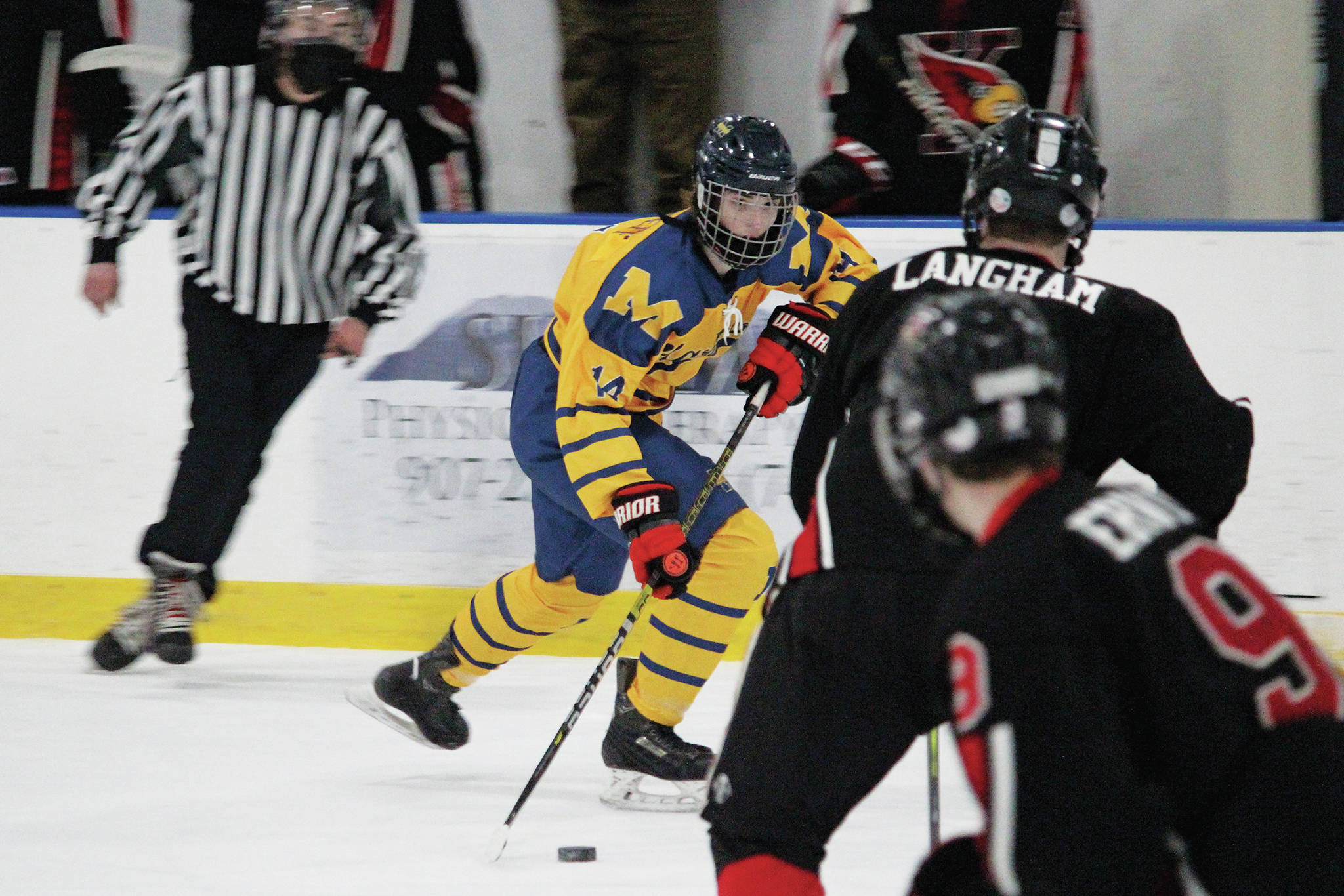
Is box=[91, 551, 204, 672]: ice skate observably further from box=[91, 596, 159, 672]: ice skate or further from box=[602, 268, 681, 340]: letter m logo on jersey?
box=[602, 268, 681, 340]: letter m logo on jersey

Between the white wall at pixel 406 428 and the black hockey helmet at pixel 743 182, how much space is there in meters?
0.97

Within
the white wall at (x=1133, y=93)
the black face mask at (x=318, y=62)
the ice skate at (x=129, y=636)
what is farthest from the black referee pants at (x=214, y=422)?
the white wall at (x=1133, y=93)

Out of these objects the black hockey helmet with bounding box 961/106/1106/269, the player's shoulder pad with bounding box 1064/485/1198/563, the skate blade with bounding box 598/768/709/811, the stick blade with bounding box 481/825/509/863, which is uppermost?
the black hockey helmet with bounding box 961/106/1106/269

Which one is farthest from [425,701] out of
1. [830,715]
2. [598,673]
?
[830,715]

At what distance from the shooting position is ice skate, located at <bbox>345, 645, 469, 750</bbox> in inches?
115

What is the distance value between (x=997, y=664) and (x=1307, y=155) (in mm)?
3361

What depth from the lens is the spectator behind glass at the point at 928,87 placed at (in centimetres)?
387

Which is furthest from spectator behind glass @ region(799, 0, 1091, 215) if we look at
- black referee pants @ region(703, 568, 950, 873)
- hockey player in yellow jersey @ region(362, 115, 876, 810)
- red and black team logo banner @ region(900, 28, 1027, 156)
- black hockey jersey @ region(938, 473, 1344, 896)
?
black hockey jersey @ region(938, 473, 1344, 896)

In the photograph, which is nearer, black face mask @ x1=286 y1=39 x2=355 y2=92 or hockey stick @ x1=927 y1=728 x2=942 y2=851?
hockey stick @ x1=927 y1=728 x2=942 y2=851

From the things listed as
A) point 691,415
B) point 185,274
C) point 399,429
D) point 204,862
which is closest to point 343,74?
point 185,274

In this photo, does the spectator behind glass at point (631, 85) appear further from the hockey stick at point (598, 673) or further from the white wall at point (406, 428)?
the hockey stick at point (598, 673)

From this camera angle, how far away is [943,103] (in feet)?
12.7

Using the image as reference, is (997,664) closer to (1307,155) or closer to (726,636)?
(726,636)

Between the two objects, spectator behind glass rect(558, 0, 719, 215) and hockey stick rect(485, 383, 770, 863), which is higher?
spectator behind glass rect(558, 0, 719, 215)
